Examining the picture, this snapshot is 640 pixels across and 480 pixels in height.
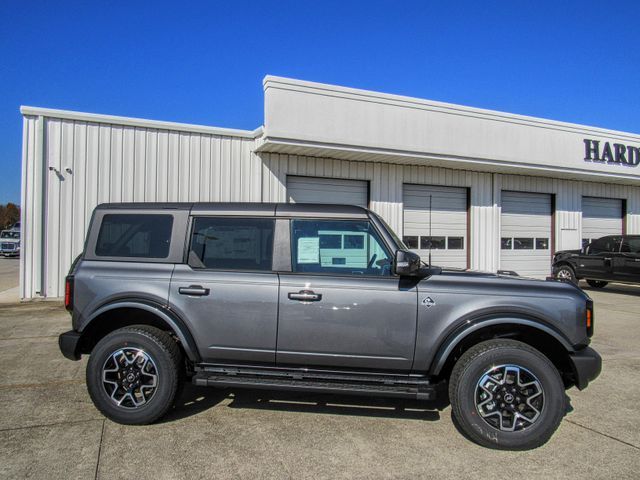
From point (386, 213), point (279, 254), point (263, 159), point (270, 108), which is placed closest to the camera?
point (279, 254)

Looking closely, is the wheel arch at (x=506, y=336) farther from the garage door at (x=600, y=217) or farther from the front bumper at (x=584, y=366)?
the garage door at (x=600, y=217)

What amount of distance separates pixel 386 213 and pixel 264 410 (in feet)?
31.6

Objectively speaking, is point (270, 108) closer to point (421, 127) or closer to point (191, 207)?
point (421, 127)

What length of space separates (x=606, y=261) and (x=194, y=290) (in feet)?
43.1

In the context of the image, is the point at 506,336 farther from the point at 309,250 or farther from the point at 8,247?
the point at 8,247

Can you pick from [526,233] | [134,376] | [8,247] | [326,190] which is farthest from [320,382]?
[8,247]

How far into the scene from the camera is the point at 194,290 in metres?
3.86

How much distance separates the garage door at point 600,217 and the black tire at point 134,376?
1688 cm

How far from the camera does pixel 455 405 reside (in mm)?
3559

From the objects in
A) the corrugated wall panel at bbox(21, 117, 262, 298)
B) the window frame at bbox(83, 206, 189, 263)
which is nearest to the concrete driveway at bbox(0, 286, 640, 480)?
the window frame at bbox(83, 206, 189, 263)

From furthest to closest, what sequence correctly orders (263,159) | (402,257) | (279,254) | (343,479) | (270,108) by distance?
(263,159) < (270,108) < (279,254) < (402,257) < (343,479)

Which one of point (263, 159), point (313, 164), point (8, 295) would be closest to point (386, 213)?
point (313, 164)

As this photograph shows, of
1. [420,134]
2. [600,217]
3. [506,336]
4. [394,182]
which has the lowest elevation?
[506,336]

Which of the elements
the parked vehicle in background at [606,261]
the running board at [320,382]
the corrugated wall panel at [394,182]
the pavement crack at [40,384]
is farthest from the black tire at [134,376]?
the parked vehicle in background at [606,261]
